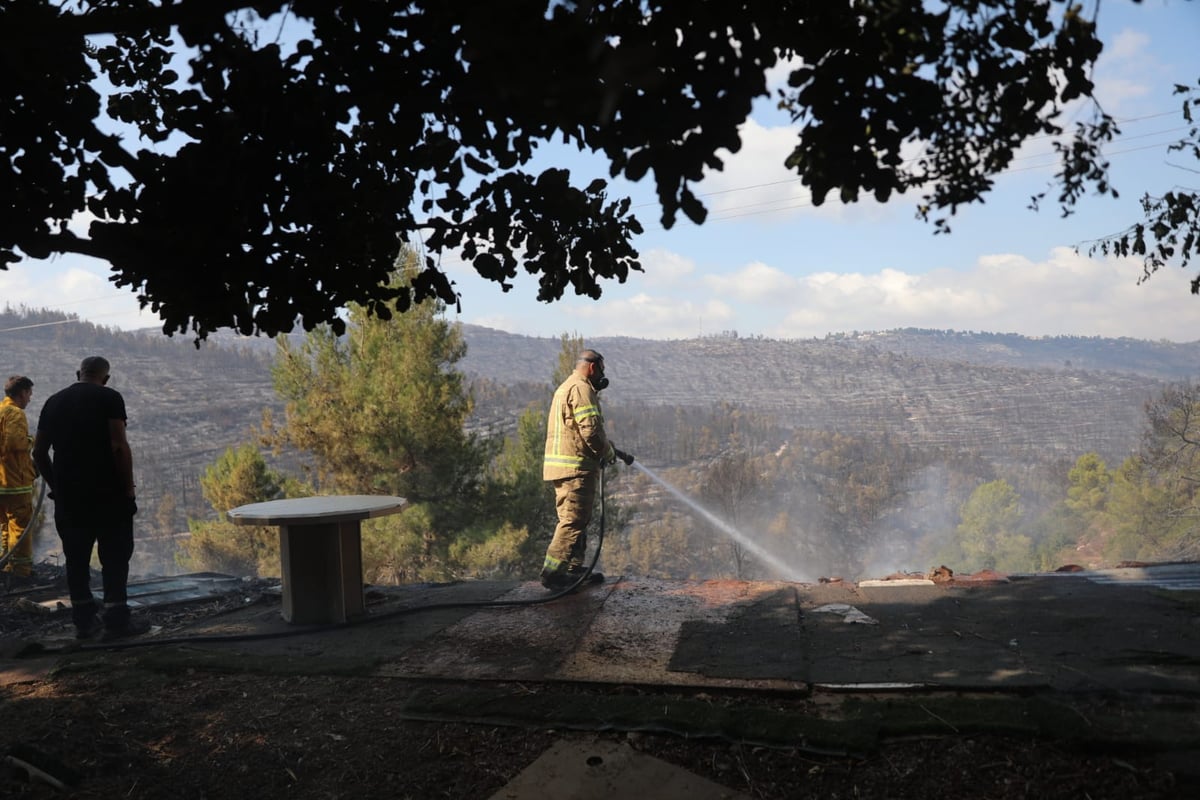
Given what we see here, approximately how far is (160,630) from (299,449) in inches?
683

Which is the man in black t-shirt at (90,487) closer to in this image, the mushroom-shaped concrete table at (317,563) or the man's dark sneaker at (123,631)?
the man's dark sneaker at (123,631)

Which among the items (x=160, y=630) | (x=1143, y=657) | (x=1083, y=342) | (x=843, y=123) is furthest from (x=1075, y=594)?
(x=1083, y=342)

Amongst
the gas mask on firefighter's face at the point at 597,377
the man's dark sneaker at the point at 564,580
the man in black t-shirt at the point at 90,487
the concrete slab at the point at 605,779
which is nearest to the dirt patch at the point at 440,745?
the concrete slab at the point at 605,779

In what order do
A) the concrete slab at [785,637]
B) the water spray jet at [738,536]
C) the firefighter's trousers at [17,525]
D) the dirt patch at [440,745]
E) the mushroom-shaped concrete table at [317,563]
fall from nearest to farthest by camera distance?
the dirt patch at [440,745] → the concrete slab at [785,637] → the mushroom-shaped concrete table at [317,563] → the firefighter's trousers at [17,525] → the water spray jet at [738,536]

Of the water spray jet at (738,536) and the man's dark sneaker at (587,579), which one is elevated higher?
the man's dark sneaker at (587,579)

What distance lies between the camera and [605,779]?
10.3 ft

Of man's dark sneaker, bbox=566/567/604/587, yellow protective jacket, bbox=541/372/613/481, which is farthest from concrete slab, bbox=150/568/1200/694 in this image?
yellow protective jacket, bbox=541/372/613/481

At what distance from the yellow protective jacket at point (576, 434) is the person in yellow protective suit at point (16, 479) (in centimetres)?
540

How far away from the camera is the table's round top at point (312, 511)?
17.6 ft

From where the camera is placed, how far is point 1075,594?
5500 mm

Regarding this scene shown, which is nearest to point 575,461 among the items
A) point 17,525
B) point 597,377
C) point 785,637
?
point 597,377

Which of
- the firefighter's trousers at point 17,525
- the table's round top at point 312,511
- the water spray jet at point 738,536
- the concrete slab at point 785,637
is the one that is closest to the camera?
the concrete slab at point 785,637

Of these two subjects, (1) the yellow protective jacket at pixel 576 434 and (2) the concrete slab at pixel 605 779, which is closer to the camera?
(2) the concrete slab at pixel 605 779

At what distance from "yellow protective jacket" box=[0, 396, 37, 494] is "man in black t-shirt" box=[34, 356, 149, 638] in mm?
3272
